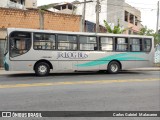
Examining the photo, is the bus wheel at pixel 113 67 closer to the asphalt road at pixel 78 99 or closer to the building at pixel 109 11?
the asphalt road at pixel 78 99

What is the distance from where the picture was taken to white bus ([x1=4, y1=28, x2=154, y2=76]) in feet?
47.3

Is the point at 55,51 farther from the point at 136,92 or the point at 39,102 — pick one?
the point at 39,102

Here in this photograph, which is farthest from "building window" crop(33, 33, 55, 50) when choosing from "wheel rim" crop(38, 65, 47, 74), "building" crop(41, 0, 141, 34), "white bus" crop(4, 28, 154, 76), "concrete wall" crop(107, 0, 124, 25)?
"concrete wall" crop(107, 0, 124, 25)

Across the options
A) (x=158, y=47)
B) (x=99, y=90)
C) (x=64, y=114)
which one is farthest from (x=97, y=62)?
(x=158, y=47)

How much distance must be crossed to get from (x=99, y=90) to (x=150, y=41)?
33.1ft

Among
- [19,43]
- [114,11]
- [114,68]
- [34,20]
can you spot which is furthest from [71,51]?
[114,11]

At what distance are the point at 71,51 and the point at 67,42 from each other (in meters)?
0.60

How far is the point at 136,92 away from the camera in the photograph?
959 cm

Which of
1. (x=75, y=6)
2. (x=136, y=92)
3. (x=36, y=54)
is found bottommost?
(x=136, y=92)

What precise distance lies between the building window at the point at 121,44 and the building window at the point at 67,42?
3115 mm

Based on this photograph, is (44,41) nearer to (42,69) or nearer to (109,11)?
(42,69)

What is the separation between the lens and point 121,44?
17594 mm

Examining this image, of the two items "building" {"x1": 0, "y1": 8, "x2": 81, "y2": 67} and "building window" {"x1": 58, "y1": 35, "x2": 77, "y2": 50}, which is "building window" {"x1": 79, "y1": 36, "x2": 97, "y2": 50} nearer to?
"building window" {"x1": 58, "y1": 35, "x2": 77, "y2": 50}

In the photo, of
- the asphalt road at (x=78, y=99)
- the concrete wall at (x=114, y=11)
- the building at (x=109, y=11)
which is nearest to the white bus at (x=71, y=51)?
the asphalt road at (x=78, y=99)
